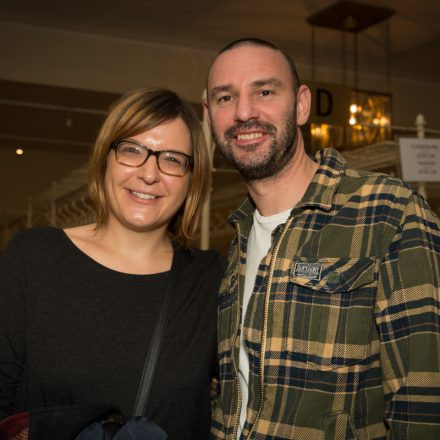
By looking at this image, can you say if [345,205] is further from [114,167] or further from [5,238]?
[5,238]

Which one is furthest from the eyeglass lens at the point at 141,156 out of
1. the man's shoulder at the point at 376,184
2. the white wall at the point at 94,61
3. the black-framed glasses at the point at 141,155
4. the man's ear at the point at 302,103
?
the white wall at the point at 94,61

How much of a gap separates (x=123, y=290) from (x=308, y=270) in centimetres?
54

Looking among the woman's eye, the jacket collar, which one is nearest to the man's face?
the jacket collar

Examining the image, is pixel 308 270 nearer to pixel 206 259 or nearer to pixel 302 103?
pixel 206 259

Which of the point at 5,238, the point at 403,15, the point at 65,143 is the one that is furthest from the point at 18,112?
the point at 403,15

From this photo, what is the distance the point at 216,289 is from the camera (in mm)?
1807

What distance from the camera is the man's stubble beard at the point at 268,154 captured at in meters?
1.67

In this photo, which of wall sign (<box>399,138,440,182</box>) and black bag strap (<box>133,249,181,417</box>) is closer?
black bag strap (<box>133,249,181,417</box>)

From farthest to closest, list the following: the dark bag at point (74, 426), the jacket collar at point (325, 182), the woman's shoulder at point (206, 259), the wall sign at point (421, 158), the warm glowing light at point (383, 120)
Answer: the warm glowing light at point (383, 120) < the wall sign at point (421, 158) < the woman's shoulder at point (206, 259) < the jacket collar at point (325, 182) < the dark bag at point (74, 426)

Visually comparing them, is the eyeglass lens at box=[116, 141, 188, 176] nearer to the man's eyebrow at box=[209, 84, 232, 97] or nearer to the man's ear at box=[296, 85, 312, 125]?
the man's eyebrow at box=[209, 84, 232, 97]

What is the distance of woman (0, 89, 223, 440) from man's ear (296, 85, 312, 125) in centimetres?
31

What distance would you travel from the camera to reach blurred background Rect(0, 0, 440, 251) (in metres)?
4.86

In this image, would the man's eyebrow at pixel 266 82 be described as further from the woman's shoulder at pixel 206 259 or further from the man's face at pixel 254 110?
the woman's shoulder at pixel 206 259

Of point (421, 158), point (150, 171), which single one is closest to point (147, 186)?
point (150, 171)
